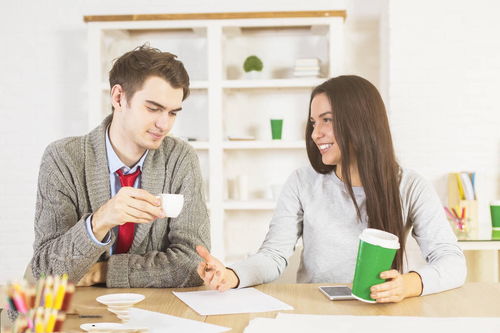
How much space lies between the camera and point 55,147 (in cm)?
194

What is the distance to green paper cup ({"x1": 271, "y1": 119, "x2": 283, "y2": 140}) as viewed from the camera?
3850 millimetres

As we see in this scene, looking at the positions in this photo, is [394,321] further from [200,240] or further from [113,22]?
[113,22]

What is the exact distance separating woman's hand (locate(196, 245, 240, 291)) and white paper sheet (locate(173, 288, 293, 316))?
2cm

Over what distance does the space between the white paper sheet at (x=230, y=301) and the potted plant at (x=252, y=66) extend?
2392 mm

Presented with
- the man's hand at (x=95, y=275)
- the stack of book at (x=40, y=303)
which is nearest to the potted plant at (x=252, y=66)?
the man's hand at (x=95, y=275)

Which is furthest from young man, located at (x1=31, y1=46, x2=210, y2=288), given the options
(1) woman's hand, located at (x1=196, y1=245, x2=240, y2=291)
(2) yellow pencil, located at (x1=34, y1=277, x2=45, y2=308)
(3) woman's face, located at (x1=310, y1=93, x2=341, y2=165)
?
(2) yellow pencil, located at (x1=34, y1=277, x2=45, y2=308)

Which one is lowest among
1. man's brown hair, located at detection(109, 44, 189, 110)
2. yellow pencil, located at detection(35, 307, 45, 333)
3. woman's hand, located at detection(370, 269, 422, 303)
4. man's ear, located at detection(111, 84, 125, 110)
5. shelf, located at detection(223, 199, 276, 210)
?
shelf, located at detection(223, 199, 276, 210)

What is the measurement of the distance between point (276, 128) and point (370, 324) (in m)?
2.58

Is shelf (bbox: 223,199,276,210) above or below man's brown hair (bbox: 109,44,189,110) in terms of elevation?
below

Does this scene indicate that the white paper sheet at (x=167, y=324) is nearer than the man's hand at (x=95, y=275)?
Yes

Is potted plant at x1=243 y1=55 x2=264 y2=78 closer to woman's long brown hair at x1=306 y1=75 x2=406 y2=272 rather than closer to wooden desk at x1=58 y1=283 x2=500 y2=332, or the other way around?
woman's long brown hair at x1=306 y1=75 x2=406 y2=272

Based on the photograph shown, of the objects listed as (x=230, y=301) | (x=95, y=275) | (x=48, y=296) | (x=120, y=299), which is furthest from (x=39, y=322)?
(x=95, y=275)

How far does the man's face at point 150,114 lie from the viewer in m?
2.00

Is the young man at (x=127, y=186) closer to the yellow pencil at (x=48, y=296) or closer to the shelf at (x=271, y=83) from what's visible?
the yellow pencil at (x=48, y=296)
